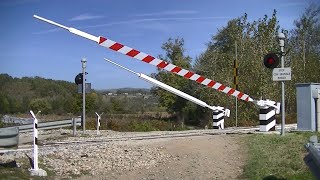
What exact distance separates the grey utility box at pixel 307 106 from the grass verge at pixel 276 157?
150 cm

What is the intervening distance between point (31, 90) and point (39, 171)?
33330mm

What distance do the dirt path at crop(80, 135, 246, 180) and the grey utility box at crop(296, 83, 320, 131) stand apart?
3.23 meters

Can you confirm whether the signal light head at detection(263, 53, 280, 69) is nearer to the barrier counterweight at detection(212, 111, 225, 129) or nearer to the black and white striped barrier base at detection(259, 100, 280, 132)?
the black and white striped barrier base at detection(259, 100, 280, 132)

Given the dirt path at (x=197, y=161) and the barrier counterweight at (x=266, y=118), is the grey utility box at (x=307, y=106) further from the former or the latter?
the dirt path at (x=197, y=161)

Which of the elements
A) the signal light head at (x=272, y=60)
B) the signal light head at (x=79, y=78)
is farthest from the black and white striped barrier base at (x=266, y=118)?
the signal light head at (x=79, y=78)

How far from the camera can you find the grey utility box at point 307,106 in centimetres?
1519

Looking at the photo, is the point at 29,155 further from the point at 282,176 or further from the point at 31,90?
the point at 31,90

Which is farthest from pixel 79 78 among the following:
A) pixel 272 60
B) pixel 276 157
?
pixel 276 157

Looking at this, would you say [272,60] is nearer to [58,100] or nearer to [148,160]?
[148,160]

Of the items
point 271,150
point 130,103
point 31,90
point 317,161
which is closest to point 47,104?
point 31,90

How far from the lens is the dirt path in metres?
9.20

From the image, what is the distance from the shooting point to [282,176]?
8.49 meters

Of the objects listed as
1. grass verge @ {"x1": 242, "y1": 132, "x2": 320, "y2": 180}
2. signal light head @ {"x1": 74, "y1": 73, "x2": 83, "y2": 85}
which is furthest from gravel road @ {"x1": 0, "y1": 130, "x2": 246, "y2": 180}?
signal light head @ {"x1": 74, "y1": 73, "x2": 83, "y2": 85}

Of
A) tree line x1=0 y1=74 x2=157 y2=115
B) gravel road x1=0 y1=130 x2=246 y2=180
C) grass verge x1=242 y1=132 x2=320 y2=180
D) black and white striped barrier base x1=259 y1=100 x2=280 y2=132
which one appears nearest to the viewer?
grass verge x1=242 y1=132 x2=320 y2=180
